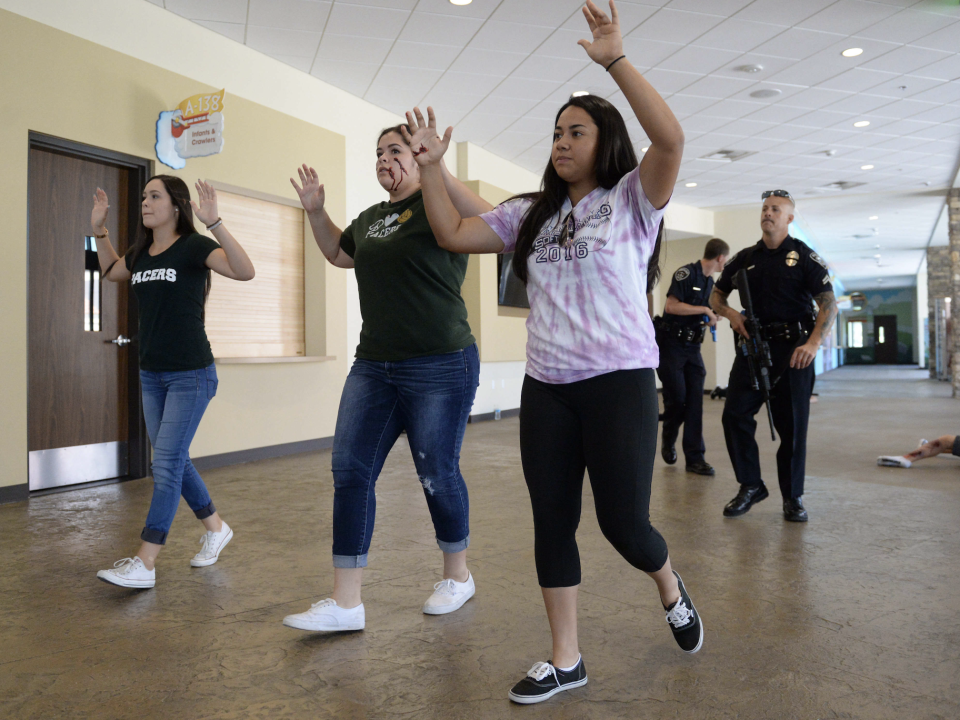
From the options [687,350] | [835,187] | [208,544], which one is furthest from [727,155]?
[208,544]

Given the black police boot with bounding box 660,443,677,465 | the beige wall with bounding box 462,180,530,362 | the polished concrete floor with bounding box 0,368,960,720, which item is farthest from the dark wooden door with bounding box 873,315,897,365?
the polished concrete floor with bounding box 0,368,960,720

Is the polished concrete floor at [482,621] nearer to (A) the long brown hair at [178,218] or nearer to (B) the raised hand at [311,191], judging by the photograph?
(A) the long brown hair at [178,218]

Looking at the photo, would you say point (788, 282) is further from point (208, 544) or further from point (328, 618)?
point (208, 544)

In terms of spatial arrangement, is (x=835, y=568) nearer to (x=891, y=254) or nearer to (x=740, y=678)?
(x=740, y=678)

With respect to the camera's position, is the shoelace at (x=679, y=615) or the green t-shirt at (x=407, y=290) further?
the green t-shirt at (x=407, y=290)

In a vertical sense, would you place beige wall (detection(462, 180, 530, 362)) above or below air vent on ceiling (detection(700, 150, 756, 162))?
below

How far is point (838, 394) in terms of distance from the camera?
1262cm

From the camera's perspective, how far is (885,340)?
114ft

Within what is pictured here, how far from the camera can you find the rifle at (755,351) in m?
3.40

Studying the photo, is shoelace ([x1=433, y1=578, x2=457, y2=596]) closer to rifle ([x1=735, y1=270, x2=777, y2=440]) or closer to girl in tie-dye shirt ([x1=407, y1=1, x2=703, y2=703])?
girl in tie-dye shirt ([x1=407, y1=1, x2=703, y2=703])

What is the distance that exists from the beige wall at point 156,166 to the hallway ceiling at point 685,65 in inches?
26.3

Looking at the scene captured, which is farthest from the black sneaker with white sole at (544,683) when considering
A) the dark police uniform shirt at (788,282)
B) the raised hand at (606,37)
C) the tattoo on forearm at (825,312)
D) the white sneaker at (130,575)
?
the dark police uniform shirt at (788,282)

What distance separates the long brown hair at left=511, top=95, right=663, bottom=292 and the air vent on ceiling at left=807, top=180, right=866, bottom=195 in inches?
434

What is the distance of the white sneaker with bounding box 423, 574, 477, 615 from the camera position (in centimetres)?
222
